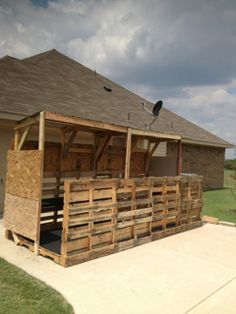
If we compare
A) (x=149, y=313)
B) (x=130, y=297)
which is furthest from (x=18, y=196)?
(x=149, y=313)

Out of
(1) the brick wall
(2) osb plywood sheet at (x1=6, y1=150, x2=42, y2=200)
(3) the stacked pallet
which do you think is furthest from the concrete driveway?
(1) the brick wall

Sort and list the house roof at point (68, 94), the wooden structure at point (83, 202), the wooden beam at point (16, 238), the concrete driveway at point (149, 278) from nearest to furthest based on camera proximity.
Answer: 1. the concrete driveway at point (149, 278)
2. the wooden structure at point (83, 202)
3. the wooden beam at point (16, 238)
4. the house roof at point (68, 94)

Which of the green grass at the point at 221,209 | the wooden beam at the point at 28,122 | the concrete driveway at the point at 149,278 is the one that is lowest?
the concrete driveway at the point at 149,278

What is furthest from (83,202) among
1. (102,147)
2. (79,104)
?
(79,104)

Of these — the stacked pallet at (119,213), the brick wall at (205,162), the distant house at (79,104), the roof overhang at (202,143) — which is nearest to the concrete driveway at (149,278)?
the stacked pallet at (119,213)

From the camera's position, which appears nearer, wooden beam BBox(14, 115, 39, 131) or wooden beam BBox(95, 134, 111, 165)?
wooden beam BBox(14, 115, 39, 131)

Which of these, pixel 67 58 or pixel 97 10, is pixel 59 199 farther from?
pixel 67 58

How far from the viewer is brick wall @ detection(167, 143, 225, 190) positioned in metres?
15.5

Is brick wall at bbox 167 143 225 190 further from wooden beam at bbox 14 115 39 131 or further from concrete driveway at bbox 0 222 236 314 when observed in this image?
wooden beam at bbox 14 115 39 131

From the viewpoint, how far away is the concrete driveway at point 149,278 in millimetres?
3248

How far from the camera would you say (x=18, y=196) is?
5254 mm

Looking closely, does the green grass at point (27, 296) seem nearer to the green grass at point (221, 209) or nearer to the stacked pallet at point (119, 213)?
the stacked pallet at point (119, 213)

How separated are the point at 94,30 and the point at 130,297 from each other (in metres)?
11.1

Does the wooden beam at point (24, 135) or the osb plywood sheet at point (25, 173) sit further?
the wooden beam at point (24, 135)
